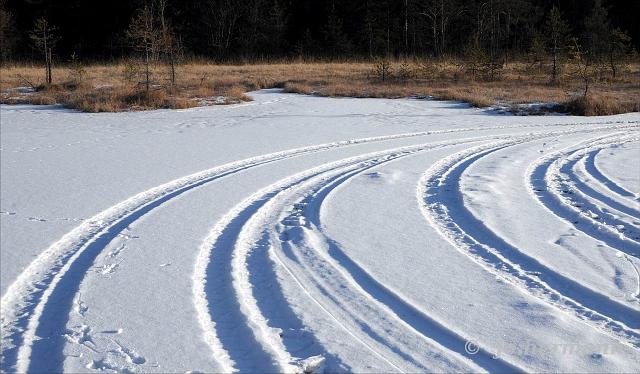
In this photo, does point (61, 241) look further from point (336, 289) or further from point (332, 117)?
point (332, 117)

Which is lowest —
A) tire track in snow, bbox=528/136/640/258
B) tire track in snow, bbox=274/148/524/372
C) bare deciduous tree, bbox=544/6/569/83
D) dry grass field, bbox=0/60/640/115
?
tire track in snow, bbox=274/148/524/372

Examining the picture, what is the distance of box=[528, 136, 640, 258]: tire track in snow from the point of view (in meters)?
5.82

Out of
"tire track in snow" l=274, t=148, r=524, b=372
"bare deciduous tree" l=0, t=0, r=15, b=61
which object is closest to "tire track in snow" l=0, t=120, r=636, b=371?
"tire track in snow" l=274, t=148, r=524, b=372

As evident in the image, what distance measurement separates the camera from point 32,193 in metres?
8.00

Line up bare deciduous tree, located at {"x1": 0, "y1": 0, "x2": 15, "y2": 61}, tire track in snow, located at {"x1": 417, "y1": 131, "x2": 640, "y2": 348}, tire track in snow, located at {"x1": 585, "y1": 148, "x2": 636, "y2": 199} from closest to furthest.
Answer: tire track in snow, located at {"x1": 417, "y1": 131, "x2": 640, "y2": 348}
tire track in snow, located at {"x1": 585, "y1": 148, "x2": 636, "y2": 199}
bare deciduous tree, located at {"x1": 0, "y1": 0, "x2": 15, "y2": 61}

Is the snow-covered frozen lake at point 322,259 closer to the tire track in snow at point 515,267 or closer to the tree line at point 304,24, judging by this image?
the tire track in snow at point 515,267

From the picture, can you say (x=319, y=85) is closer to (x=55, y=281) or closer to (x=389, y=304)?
(x=55, y=281)

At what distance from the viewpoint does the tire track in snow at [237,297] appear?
366 cm

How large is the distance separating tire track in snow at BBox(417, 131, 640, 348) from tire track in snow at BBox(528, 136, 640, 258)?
945mm

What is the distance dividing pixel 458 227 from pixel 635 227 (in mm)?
1674

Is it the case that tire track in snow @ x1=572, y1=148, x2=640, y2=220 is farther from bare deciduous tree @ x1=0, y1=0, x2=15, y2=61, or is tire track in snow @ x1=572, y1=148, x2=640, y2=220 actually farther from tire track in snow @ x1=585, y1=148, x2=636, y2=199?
bare deciduous tree @ x1=0, y1=0, x2=15, y2=61

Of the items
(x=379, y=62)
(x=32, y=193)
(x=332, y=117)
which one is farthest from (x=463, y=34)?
(x=32, y=193)

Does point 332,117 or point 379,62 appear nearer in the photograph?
point 332,117

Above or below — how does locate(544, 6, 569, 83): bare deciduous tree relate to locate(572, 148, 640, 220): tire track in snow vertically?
above
